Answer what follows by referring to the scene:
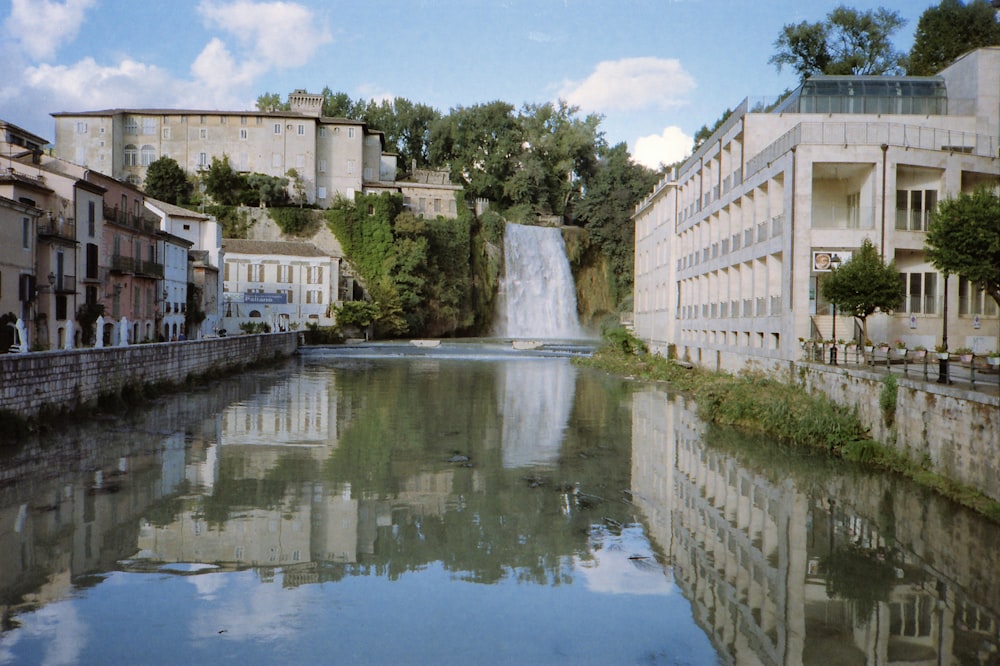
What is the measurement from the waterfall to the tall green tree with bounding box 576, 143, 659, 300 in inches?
163

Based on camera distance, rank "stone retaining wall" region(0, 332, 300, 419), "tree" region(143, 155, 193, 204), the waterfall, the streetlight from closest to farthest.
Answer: "stone retaining wall" region(0, 332, 300, 419), the streetlight, "tree" region(143, 155, 193, 204), the waterfall

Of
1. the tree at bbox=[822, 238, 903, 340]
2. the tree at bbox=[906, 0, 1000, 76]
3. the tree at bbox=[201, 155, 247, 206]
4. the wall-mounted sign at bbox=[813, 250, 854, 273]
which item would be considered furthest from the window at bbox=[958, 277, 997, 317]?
the tree at bbox=[201, 155, 247, 206]

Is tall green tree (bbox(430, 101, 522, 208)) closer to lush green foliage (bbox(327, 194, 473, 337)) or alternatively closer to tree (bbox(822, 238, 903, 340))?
lush green foliage (bbox(327, 194, 473, 337))

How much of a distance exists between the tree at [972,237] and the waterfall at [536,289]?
52866mm

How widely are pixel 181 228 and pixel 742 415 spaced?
42258mm

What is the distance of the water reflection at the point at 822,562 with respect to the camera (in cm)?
766

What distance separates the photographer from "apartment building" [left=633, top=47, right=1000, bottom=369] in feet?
72.3

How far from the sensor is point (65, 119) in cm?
6850

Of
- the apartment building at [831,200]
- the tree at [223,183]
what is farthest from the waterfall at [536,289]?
the apartment building at [831,200]

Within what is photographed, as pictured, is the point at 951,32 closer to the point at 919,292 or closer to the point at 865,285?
the point at 919,292

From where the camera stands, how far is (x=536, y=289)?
71.4 metres

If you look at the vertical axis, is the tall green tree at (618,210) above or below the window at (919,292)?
above

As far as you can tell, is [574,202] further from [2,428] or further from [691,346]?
[2,428]

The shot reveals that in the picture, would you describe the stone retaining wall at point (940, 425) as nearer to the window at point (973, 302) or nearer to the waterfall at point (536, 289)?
the window at point (973, 302)
